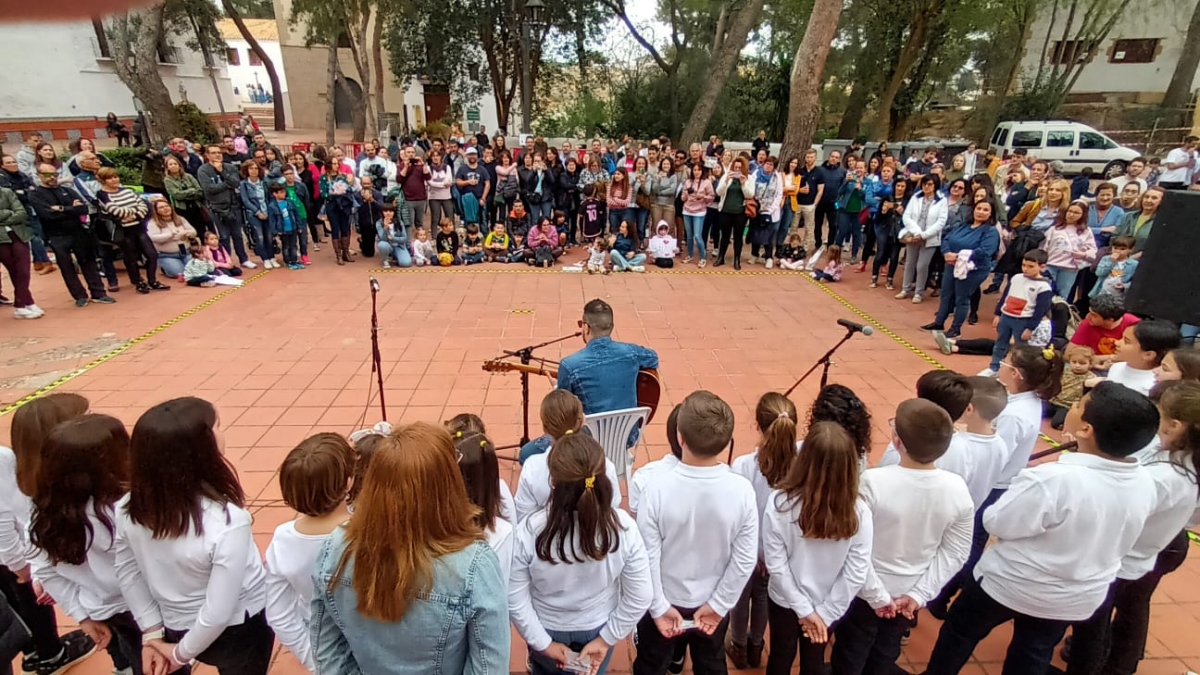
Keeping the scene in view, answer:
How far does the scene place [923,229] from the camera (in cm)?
759

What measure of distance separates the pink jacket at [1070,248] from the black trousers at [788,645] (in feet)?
18.6

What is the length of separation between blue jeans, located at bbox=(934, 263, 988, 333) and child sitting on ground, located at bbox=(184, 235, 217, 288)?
8.88 m

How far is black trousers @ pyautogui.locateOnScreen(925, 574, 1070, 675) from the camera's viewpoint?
224cm

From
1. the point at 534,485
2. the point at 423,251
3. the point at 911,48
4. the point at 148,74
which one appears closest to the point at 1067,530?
the point at 534,485

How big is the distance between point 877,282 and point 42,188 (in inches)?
395

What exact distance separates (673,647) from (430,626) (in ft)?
4.07

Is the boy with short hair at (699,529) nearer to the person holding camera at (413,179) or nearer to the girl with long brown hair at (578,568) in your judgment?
the girl with long brown hair at (578,568)

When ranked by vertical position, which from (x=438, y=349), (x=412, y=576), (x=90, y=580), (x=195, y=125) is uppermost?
(x=195, y=125)

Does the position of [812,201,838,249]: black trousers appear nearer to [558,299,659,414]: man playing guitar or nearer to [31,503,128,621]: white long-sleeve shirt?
[558,299,659,414]: man playing guitar

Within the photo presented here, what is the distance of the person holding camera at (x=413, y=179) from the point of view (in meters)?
9.74

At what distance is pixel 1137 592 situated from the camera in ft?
8.00

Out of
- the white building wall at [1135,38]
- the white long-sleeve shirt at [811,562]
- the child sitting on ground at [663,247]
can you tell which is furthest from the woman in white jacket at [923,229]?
the white building wall at [1135,38]

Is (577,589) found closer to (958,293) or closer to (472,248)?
(958,293)

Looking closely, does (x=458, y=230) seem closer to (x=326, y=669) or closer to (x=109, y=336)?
(x=109, y=336)
